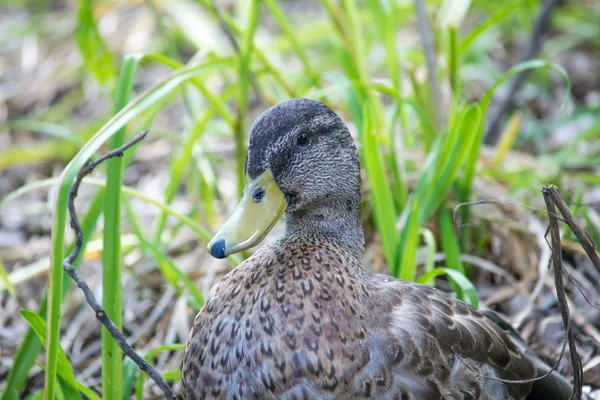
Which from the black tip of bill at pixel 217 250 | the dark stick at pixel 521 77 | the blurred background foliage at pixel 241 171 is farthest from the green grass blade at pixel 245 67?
the dark stick at pixel 521 77

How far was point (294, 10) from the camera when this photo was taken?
5.20m

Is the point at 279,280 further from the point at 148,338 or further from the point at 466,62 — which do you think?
the point at 466,62

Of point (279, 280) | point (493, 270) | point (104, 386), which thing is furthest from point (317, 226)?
point (493, 270)

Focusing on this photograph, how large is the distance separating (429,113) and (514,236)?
2.05ft

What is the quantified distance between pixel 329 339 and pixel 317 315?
0.06 m

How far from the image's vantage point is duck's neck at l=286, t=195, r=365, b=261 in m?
1.99

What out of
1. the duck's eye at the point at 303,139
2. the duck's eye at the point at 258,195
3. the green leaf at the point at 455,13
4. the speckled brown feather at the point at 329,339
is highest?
the green leaf at the point at 455,13

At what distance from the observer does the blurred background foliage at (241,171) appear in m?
2.13

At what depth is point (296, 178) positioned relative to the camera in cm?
187

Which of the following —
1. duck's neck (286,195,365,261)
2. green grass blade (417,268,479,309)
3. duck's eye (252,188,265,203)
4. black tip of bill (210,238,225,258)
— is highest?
duck's eye (252,188,265,203)

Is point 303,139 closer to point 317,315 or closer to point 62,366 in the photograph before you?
point 317,315

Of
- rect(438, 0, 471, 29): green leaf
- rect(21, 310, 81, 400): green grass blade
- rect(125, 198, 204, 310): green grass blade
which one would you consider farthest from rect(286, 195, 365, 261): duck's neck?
rect(438, 0, 471, 29): green leaf

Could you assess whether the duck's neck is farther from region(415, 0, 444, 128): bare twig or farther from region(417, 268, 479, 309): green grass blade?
region(415, 0, 444, 128): bare twig

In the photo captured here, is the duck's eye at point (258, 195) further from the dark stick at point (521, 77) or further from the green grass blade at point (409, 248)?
the dark stick at point (521, 77)
